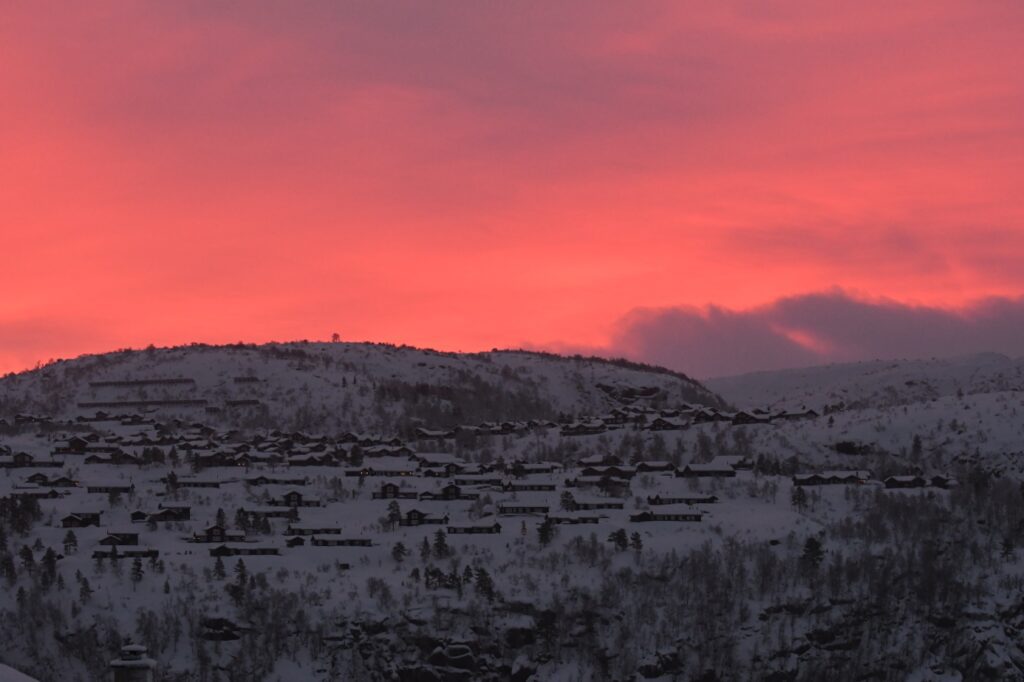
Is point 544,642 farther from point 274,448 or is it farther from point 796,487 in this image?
point 274,448

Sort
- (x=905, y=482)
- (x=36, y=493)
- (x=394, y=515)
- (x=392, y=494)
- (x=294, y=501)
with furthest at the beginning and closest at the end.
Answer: (x=905, y=482) < (x=392, y=494) < (x=36, y=493) < (x=294, y=501) < (x=394, y=515)

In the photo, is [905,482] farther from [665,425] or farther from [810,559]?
[665,425]

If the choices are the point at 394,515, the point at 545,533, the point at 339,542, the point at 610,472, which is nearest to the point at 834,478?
A: the point at 610,472

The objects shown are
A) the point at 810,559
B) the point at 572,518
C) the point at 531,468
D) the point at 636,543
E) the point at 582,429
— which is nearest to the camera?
the point at 810,559

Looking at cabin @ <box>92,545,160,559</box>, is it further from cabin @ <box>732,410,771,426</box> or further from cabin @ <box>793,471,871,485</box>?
cabin @ <box>732,410,771,426</box>

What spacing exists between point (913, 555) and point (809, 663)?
15.7 metres

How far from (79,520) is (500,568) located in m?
33.7

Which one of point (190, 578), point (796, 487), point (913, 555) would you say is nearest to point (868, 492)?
point (796, 487)

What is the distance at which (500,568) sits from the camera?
11200 cm

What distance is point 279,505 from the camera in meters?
129

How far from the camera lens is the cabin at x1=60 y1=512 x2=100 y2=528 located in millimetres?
120812

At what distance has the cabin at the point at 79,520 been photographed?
121 m

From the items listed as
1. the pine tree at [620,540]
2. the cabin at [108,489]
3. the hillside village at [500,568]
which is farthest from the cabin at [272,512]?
the pine tree at [620,540]

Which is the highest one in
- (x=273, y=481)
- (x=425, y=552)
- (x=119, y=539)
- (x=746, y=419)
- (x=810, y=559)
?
(x=746, y=419)
